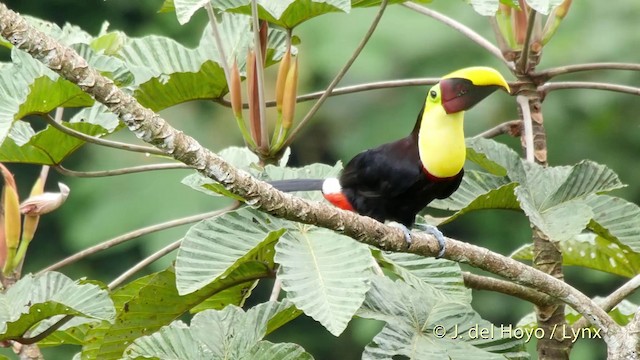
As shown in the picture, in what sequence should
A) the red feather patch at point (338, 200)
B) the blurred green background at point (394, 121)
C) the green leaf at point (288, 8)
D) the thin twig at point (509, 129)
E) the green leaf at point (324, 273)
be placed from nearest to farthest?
the green leaf at point (324, 273) < the green leaf at point (288, 8) < the red feather patch at point (338, 200) < the thin twig at point (509, 129) < the blurred green background at point (394, 121)

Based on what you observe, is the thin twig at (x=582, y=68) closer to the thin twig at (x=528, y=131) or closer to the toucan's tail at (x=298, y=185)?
the thin twig at (x=528, y=131)

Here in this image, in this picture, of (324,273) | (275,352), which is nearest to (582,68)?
(324,273)

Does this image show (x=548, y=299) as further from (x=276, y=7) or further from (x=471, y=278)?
(x=276, y=7)

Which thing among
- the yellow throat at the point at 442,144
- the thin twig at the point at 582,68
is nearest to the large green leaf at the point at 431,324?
the yellow throat at the point at 442,144

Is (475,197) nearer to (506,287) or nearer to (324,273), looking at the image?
(506,287)

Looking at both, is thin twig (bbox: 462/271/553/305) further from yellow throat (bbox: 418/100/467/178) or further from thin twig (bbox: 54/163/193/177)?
thin twig (bbox: 54/163/193/177)

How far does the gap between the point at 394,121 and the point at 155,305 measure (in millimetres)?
3674

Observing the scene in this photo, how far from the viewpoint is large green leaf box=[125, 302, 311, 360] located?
174 cm

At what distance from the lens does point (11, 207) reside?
195cm

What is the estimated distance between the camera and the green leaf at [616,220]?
2.04m

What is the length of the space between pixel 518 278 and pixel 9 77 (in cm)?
97

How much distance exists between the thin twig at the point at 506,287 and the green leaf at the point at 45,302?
0.65 meters

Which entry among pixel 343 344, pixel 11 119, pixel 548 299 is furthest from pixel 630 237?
pixel 343 344

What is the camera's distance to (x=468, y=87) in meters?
1.99
